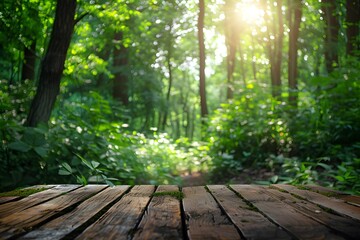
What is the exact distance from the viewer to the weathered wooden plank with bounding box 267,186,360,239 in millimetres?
1349

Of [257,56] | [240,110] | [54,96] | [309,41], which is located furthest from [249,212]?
[257,56]

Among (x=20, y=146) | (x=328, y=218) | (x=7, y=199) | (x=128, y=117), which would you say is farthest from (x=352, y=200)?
(x=128, y=117)

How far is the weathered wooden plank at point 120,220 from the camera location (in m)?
1.30

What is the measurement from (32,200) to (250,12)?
13947 mm

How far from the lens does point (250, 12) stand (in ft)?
46.8

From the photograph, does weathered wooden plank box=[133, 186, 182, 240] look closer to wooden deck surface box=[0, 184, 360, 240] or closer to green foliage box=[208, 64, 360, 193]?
wooden deck surface box=[0, 184, 360, 240]

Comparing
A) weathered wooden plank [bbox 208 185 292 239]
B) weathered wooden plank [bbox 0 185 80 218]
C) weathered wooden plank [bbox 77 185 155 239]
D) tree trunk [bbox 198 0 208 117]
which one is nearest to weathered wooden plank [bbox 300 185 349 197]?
weathered wooden plank [bbox 208 185 292 239]

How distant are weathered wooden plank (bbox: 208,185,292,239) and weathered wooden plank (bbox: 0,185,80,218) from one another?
116 centimetres

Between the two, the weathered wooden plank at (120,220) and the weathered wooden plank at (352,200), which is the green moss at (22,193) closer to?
the weathered wooden plank at (120,220)

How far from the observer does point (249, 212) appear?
173 cm

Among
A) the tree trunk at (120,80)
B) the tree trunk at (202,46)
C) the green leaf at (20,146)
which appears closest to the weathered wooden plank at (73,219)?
the green leaf at (20,146)

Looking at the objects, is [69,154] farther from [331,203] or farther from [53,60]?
[331,203]

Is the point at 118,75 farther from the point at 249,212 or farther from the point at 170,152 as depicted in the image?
the point at 249,212

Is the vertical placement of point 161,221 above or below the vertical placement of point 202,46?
below
